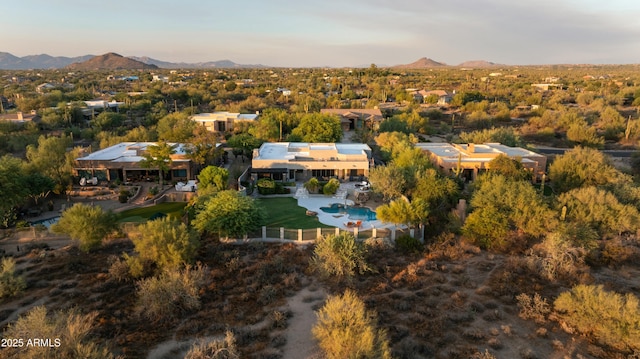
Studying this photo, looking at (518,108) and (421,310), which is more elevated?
(518,108)

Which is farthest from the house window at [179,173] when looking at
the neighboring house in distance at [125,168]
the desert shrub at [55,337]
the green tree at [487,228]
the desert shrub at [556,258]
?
the desert shrub at [556,258]

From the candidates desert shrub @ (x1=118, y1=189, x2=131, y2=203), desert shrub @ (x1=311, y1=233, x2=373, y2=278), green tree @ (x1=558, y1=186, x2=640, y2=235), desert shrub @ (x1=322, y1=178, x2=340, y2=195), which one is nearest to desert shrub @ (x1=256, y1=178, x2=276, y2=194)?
desert shrub @ (x1=322, y1=178, x2=340, y2=195)

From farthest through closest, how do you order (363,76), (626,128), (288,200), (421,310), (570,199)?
(363,76), (626,128), (288,200), (570,199), (421,310)

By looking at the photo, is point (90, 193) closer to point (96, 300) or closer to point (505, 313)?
point (96, 300)

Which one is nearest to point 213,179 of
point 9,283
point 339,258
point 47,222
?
point 47,222

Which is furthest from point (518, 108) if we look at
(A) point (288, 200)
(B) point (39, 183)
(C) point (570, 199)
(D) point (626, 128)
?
(B) point (39, 183)

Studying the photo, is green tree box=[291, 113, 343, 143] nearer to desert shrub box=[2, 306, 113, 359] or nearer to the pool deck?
the pool deck
